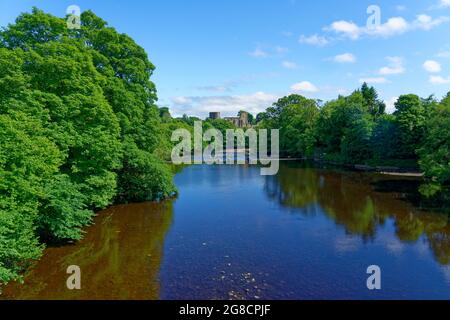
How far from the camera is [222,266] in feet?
50.5

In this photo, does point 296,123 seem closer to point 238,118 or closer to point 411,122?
point 411,122

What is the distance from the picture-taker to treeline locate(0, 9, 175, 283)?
1305 cm

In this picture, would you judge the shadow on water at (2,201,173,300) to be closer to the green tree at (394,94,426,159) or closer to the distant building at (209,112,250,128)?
the green tree at (394,94,426,159)

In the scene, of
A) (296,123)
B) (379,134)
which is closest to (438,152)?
(379,134)

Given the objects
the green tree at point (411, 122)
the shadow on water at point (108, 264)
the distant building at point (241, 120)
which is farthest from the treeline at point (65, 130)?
the distant building at point (241, 120)

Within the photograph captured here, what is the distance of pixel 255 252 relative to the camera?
17141 millimetres

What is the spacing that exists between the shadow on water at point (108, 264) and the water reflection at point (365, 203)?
11.6 m

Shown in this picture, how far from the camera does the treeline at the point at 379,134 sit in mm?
34000

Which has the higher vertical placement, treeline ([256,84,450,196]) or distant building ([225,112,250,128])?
distant building ([225,112,250,128])

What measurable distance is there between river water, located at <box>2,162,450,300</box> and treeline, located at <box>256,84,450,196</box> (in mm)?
9375

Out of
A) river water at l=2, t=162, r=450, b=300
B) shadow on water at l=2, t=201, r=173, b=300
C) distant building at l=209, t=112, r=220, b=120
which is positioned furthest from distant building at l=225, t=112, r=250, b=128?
shadow on water at l=2, t=201, r=173, b=300
